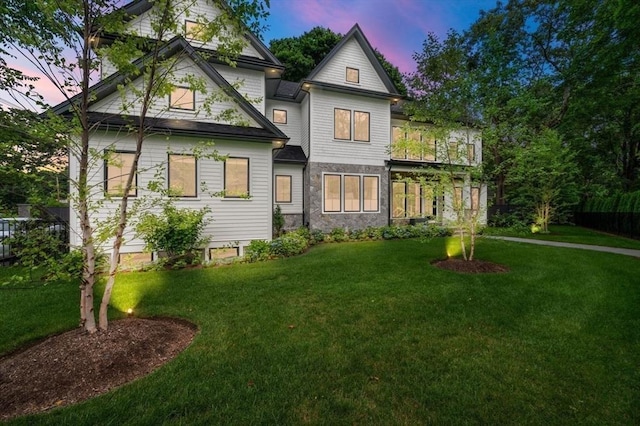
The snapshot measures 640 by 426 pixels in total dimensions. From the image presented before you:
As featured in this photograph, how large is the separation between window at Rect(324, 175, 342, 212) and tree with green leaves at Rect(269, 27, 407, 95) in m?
17.1

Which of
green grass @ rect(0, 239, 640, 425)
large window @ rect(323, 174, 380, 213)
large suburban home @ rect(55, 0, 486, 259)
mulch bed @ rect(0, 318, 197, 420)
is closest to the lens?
green grass @ rect(0, 239, 640, 425)

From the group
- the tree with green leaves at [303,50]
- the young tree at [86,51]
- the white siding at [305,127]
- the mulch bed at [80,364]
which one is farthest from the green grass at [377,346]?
the tree with green leaves at [303,50]

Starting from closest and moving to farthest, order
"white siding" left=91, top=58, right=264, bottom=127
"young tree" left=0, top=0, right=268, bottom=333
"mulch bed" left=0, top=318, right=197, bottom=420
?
"mulch bed" left=0, top=318, right=197, bottom=420
"young tree" left=0, top=0, right=268, bottom=333
"white siding" left=91, top=58, right=264, bottom=127

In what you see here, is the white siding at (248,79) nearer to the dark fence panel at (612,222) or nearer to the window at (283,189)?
the window at (283,189)

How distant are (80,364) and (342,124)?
41.8 ft

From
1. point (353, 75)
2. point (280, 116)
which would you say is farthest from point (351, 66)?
point (280, 116)

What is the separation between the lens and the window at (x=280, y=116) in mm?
14648

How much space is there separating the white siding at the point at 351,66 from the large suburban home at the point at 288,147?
47 mm

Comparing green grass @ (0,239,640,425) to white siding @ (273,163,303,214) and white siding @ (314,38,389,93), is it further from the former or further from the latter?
white siding @ (314,38,389,93)

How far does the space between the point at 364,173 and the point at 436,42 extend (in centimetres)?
1800

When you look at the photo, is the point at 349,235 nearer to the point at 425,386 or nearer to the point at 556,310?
the point at 556,310

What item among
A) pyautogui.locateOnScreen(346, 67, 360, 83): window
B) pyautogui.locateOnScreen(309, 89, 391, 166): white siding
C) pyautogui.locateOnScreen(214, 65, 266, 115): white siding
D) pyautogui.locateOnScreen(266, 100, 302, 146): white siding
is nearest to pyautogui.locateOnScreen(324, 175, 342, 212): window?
pyautogui.locateOnScreen(309, 89, 391, 166): white siding

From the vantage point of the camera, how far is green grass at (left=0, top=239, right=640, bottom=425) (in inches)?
99.4

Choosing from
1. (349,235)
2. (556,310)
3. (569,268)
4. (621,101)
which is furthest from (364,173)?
(621,101)
